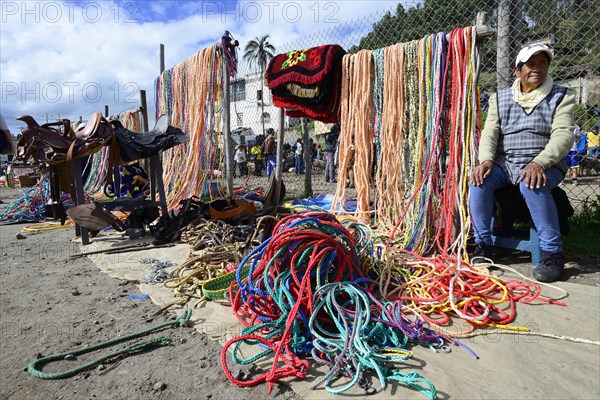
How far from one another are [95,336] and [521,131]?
295cm

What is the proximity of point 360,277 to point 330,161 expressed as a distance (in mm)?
7224

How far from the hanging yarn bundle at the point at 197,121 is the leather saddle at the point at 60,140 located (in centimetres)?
138

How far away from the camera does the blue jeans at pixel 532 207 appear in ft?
7.72

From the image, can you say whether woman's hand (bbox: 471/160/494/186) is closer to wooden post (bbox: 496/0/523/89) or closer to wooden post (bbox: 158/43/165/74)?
wooden post (bbox: 496/0/523/89)

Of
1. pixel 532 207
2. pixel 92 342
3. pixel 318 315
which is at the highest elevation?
pixel 532 207

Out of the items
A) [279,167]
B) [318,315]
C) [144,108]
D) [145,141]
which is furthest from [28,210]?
[318,315]

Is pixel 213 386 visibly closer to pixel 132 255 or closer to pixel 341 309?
pixel 341 309

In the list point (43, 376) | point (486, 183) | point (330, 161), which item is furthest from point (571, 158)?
point (43, 376)

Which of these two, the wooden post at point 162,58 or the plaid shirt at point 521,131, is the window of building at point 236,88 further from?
the plaid shirt at point 521,131

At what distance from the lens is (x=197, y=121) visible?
5.18 metres

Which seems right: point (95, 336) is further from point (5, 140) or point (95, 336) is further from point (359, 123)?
point (359, 123)

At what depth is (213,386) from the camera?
150cm

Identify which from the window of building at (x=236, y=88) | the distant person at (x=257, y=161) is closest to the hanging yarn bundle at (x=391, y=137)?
the window of building at (x=236, y=88)

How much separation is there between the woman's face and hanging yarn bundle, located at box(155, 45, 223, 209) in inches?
147
